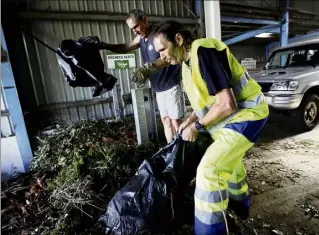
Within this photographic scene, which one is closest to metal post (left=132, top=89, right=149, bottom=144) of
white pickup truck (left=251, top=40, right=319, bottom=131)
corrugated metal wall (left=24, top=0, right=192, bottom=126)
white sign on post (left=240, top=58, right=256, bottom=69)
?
corrugated metal wall (left=24, top=0, right=192, bottom=126)

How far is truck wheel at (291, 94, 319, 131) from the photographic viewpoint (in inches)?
156

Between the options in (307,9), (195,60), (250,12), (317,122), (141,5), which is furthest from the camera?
(307,9)

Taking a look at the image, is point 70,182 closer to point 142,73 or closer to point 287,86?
point 142,73

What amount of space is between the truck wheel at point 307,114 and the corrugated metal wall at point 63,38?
3.61 meters

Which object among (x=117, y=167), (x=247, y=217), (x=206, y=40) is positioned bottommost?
(x=247, y=217)

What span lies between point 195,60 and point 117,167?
1634 millimetres

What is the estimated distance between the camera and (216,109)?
4.33 ft

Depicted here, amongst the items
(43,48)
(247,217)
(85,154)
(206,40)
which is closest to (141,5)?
(43,48)

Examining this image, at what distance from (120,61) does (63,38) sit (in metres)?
1.34

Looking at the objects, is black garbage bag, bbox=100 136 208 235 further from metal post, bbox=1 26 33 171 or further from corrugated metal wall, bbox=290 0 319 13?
corrugated metal wall, bbox=290 0 319 13

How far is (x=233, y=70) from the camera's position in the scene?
143 centimetres

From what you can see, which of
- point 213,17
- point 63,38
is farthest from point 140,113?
point 63,38

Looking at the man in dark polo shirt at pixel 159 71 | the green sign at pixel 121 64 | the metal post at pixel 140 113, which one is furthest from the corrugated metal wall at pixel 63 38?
the man in dark polo shirt at pixel 159 71

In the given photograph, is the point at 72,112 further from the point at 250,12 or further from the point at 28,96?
the point at 250,12
